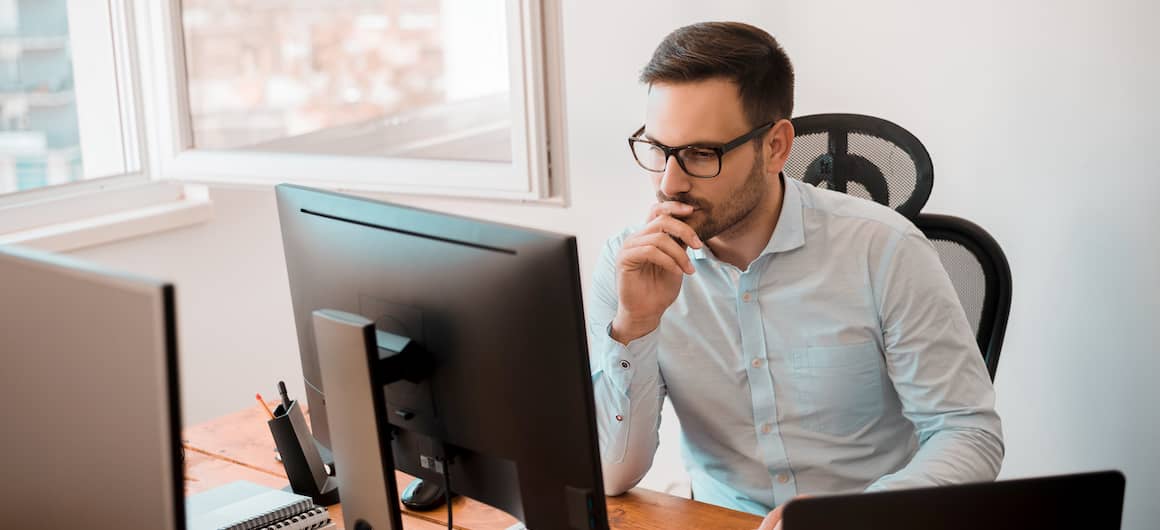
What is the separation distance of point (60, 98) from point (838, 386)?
2.22 meters

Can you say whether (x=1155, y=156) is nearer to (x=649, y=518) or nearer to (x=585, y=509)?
(x=649, y=518)

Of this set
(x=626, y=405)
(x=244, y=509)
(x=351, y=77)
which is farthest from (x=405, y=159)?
(x=244, y=509)

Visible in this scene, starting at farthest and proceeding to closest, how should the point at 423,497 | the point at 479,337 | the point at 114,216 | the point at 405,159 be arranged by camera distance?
the point at 114,216, the point at 405,159, the point at 423,497, the point at 479,337

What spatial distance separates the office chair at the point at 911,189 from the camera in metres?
1.59

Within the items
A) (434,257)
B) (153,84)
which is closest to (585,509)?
(434,257)

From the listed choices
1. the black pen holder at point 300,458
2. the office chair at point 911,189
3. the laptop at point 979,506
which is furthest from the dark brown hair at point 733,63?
the laptop at point 979,506

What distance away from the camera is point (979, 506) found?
32.7 inches

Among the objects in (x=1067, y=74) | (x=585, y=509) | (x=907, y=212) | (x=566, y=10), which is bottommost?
(x=585, y=509)

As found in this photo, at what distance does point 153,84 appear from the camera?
2.79m

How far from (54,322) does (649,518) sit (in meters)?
0.79

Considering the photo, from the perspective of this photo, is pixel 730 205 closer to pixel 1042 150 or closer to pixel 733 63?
pixel 733 63

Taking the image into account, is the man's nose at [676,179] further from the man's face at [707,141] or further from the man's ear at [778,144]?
the man's ear at [778,144]

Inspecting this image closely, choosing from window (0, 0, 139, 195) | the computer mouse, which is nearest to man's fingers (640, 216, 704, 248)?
the computer mouse

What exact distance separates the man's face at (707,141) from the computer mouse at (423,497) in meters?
0.51
